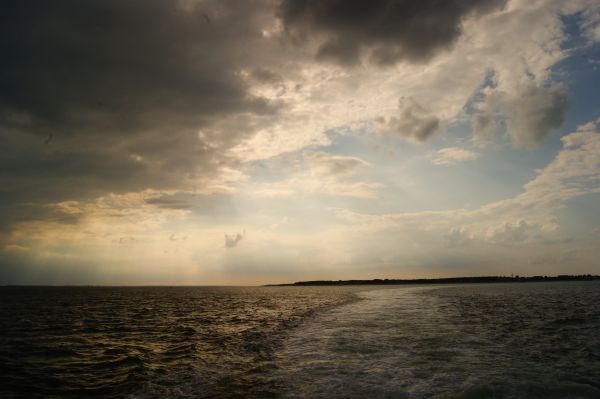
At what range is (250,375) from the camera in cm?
1527

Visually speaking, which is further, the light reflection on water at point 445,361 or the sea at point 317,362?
the sea at point 317,362

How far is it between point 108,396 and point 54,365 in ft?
21.1

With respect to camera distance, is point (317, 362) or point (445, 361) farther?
point (317, 362)

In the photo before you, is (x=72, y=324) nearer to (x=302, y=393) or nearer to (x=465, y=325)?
(x=302, y=393)

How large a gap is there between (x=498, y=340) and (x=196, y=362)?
1580cm

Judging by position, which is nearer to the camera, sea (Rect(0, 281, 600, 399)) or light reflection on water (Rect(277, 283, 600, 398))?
light reflection on water (Rect(277, 283, 600, 398))

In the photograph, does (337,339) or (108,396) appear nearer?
(108,396)

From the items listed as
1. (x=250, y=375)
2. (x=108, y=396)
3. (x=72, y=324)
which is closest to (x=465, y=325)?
(x=250, y=375)

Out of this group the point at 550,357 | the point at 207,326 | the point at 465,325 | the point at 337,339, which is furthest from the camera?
the point at 207,326

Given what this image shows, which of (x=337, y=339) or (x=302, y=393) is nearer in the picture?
(x=302, y=393)

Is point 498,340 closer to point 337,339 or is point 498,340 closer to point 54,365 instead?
point 337,339

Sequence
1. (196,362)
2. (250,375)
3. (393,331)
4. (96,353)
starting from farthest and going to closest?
(393,331) < (96,353) < (196,362) < (250,375)

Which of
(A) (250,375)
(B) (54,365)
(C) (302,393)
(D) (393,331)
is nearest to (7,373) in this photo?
(B) (54,365)

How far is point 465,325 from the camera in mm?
27109
